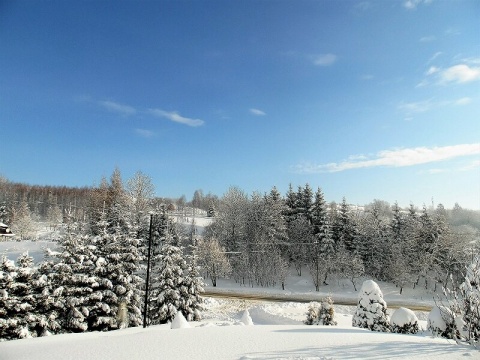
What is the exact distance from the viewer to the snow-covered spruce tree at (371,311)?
17.0m

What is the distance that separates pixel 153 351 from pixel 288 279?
4354 cm

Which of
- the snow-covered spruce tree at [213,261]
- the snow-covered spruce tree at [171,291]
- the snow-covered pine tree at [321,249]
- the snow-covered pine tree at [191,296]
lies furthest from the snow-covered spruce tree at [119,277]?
the snow-covered pine tree at [321,249]

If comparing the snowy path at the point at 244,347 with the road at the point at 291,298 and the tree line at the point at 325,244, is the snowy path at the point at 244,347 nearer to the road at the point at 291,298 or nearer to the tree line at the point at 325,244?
the road at the point at 291,298

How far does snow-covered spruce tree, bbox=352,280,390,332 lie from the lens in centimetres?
1697

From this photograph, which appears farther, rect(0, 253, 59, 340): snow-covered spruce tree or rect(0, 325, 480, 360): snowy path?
rect(0, 253, 59, 340): snow-covered spruce tree

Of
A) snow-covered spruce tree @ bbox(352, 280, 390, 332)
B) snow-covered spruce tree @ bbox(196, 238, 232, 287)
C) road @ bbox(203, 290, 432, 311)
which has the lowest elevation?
road @ bbox(203, 290, 432, 311)

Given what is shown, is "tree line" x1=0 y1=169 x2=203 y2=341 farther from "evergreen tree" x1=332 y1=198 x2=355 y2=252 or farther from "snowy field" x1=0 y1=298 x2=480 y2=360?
"evergreen tree" x1=332 y1=198 x2=355 y2=252

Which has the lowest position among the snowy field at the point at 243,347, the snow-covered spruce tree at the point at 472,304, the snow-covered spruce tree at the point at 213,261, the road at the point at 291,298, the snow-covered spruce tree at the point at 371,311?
the road at the point at 291,298

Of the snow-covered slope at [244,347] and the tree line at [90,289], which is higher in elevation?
the snow-covered slope at [244,347]

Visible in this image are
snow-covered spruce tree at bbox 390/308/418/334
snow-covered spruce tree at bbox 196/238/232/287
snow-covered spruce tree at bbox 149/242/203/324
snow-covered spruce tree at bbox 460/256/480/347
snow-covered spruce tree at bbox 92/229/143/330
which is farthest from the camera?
snow-covered spruce tree at bbox 196/238/232/287

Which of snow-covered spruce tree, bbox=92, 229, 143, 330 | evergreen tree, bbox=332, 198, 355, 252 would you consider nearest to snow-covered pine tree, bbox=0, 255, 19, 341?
snow-covered spruce tree, bbox=92, 229, 143, 330

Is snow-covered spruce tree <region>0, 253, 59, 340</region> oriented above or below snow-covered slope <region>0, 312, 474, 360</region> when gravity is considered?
below

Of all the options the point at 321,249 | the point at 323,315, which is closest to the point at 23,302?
the point at 323,315

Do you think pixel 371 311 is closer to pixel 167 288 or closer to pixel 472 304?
pixel 472 304
